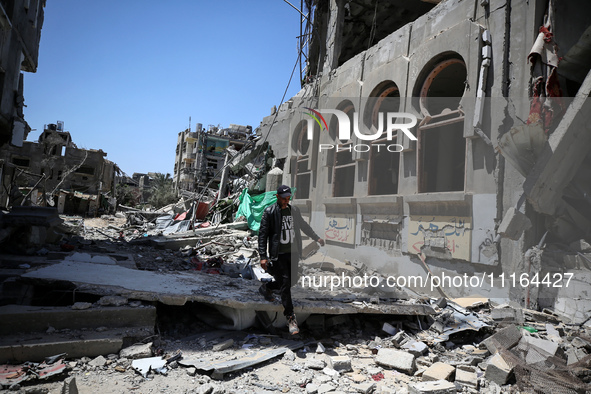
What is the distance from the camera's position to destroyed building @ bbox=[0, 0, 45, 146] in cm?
929

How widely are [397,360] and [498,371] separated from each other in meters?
1.04

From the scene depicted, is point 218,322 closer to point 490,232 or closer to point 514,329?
point 514,329

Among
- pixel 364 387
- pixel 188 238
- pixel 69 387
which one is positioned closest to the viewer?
pixel 69 387

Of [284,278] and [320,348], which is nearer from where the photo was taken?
[320,348]

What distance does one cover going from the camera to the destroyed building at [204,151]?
1941 inches

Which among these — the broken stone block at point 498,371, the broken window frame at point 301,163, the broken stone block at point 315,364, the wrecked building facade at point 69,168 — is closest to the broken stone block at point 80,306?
the broken stone block at point 315,364

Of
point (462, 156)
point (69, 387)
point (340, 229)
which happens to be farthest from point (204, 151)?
point (69, 387)

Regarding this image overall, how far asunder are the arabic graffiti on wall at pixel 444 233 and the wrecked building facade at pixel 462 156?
2 cm

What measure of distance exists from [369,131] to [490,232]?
15.3ft

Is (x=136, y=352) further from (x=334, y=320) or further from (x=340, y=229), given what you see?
(x=340, y=229)

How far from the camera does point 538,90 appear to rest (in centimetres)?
604

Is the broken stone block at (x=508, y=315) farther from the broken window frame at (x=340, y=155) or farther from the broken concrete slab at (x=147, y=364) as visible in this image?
the broken window frame at (x=340, y=155)

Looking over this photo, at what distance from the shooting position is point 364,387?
3611 millimetres

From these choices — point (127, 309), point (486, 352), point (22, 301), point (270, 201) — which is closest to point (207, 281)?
point (127, 309)
